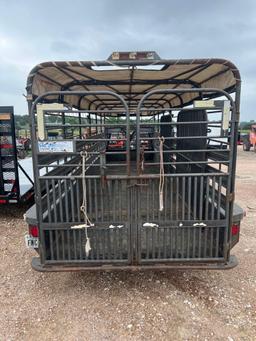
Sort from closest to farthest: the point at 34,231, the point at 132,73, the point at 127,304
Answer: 1. the point at 34,231
2. the point at 127,304
3. the point at 132,73

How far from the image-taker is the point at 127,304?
9.21 feet

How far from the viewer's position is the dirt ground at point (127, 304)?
244cm

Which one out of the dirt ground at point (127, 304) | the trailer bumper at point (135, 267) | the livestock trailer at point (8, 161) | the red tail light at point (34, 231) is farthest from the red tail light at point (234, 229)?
the livestock trailer at point (8, 161)

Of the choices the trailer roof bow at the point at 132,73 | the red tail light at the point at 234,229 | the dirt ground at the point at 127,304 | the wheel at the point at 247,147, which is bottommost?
the dirt ground at the point at 127,304

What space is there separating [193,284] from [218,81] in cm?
252

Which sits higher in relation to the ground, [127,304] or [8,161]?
[8,161]

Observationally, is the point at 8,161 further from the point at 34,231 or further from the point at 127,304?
the point at 127,304

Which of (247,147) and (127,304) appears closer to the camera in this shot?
(127,304)

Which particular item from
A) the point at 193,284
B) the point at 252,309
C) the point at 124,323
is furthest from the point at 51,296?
the point at 252,309

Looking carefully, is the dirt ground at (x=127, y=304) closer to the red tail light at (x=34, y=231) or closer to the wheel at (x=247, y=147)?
the red tail light at (x=34, y=231)

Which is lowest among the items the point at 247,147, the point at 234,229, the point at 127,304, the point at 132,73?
the point at 127,304

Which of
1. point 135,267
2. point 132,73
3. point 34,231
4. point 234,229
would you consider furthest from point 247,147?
point 34,231

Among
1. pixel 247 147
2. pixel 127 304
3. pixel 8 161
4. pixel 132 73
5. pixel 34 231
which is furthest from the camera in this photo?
pixel 247 147

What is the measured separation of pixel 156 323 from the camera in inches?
99.9
